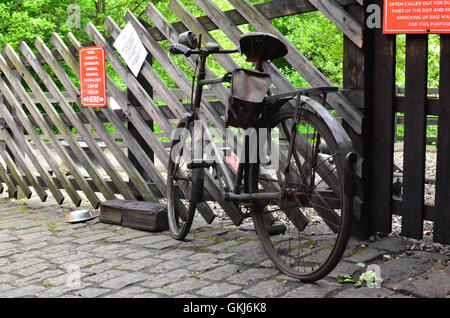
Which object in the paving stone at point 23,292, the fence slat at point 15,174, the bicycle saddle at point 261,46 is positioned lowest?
the paving stone at point 23,292

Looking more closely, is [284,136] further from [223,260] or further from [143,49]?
[143,49]

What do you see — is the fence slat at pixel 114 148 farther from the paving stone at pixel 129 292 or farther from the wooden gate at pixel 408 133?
the wooden gate at pixel 408 133

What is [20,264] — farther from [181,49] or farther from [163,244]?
[181,49]

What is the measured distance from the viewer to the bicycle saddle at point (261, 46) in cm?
340

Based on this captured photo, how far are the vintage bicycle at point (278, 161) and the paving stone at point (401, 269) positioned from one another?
1.17 feet

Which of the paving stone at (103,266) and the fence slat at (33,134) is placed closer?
the paving stone at (103,266)

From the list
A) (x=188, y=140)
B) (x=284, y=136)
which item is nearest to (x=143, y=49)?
(x=188, y=140)

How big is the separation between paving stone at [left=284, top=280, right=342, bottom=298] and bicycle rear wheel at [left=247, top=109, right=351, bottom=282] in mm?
49

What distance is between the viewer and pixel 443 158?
11.7 ft

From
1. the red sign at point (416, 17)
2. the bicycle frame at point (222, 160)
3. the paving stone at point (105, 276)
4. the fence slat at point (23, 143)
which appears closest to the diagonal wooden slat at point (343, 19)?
the red sign at point (416, 17)

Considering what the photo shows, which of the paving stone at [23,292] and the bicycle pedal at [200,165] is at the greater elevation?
the bicycle pedal at [200,165]

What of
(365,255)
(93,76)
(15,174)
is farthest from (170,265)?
(15,174)

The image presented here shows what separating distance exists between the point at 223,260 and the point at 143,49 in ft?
7.60

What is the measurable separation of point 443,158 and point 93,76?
141 inches
